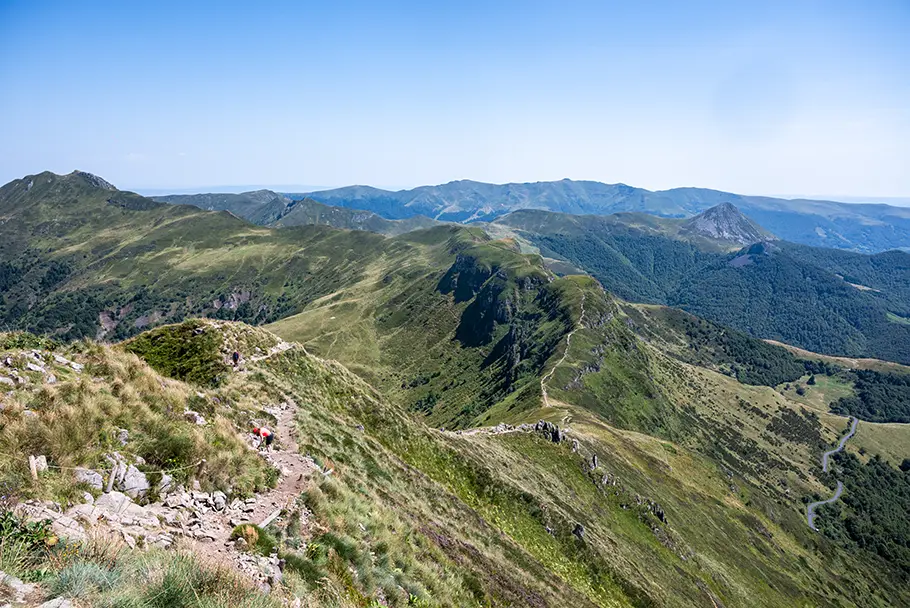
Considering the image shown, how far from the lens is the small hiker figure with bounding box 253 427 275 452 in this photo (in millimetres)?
21045

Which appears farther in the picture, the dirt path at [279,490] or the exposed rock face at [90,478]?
the dirt path at [279,490]

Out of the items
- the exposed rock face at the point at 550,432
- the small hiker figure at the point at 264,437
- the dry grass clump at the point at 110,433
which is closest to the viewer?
the dry grass clump at the point at 110,433

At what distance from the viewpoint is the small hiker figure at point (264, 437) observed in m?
21.0

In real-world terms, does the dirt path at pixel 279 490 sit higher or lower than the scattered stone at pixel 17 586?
lower

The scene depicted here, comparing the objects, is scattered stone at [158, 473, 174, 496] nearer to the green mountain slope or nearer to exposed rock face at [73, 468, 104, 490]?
the green mountain slope

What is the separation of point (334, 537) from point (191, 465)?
5.46 metres

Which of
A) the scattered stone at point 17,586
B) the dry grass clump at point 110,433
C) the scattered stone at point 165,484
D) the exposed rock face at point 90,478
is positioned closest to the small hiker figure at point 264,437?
the dry grass clump at point 110,433

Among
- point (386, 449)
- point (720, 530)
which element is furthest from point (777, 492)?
point (386, 449)

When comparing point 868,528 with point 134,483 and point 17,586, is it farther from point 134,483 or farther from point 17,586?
point 17,586

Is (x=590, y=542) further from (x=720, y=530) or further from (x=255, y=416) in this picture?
(x=720, y=530)

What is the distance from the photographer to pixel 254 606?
885 cm

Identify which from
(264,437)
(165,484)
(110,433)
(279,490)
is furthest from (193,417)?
(165,484)

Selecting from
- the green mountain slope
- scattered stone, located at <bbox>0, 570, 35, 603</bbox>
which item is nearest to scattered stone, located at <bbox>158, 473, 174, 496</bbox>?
the green mountain slope

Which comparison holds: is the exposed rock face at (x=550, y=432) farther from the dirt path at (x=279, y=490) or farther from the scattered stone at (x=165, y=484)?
the scattered stone at (x=165, y=484)
